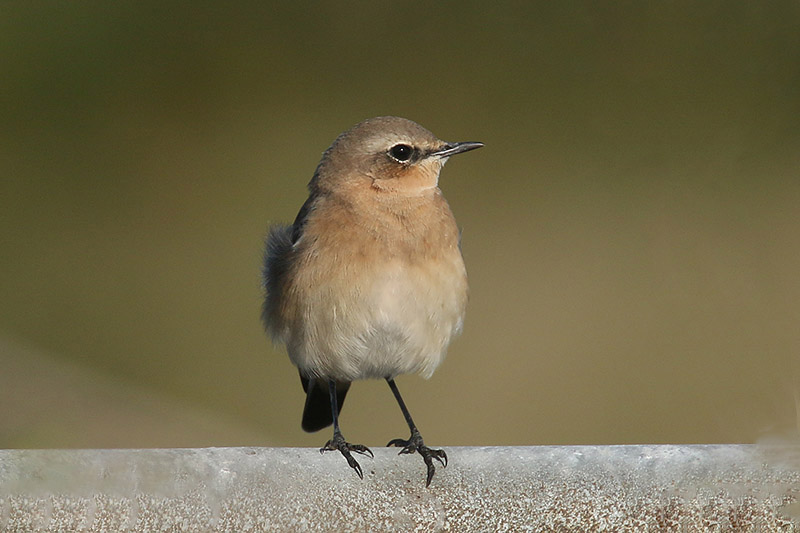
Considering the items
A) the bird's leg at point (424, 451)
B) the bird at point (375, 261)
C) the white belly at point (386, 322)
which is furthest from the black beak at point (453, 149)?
the bird's leg at point (424, 451)

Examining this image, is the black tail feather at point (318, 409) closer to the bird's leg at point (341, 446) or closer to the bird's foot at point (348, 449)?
the bird's leg at point (341, 446)

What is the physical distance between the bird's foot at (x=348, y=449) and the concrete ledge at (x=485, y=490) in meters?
0.02

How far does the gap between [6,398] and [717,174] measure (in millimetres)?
2026

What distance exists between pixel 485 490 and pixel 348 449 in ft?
1.08

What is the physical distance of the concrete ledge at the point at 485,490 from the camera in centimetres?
94

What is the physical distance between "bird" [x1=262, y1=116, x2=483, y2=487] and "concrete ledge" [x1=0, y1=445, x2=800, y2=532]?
1.26ft

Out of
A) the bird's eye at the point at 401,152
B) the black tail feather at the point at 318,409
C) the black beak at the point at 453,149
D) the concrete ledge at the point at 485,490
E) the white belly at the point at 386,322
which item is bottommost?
the concrete ledge at the point at 485,490

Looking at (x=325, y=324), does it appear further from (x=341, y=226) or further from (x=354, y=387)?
(x=354, y=387)

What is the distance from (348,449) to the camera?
1296mm

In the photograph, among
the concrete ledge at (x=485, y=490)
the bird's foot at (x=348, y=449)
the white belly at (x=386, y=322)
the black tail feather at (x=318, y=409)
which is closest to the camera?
the concrete ledge at (x=485, y=490)

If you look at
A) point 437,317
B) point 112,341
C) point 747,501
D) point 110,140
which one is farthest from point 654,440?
point 110,140

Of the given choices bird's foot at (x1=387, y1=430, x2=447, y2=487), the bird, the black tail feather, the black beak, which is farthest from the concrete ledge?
the black tail feather

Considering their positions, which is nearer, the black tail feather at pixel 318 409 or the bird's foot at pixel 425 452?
the bird's foot at pixel 425 452

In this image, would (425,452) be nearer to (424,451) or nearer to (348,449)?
(424,451)
